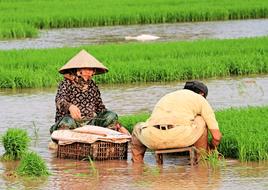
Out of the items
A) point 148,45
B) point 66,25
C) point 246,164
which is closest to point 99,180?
point 246,164

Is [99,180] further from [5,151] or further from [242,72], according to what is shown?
[242,72]

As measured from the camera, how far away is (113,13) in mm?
24906

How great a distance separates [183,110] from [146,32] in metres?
15.0

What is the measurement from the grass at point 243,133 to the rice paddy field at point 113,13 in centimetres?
1323

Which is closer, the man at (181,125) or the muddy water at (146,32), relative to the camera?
the man at (181,125)

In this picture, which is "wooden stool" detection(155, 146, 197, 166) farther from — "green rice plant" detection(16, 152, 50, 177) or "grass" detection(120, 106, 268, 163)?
"green rice plant" detection(16, 152, 50, 177)

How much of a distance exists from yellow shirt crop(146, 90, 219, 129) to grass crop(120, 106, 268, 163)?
332mm

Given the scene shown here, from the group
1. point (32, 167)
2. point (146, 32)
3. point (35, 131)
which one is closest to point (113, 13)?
point (146, 32)

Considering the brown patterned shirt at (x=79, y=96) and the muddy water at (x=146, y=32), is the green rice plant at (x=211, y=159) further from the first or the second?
the muddy water at (x=146, y=32)

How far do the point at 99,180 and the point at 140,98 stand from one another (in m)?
5.04

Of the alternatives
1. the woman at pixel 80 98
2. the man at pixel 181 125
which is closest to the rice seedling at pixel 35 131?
the woman at pixel 80 98

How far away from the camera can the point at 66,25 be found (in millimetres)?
24406

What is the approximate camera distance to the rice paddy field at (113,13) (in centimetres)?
2403

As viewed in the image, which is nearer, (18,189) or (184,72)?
(18,189)
